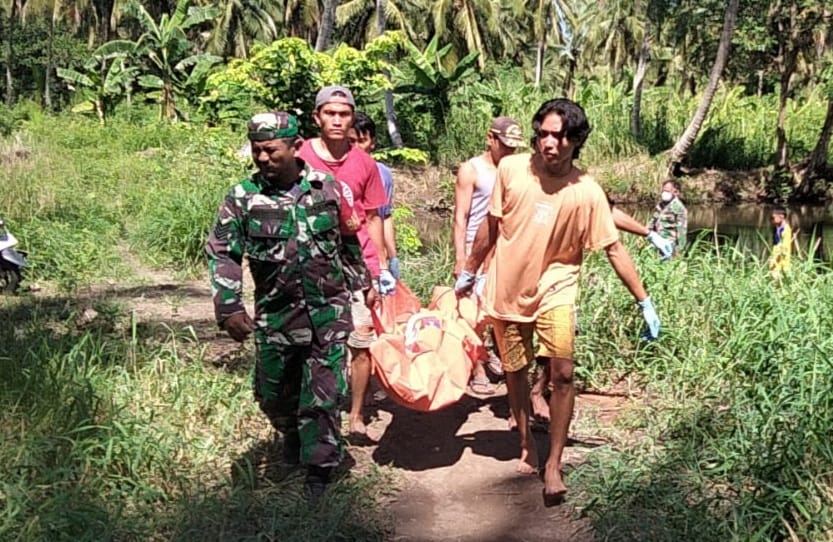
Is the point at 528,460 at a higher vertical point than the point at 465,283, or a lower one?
lower

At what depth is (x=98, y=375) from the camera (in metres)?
4.26

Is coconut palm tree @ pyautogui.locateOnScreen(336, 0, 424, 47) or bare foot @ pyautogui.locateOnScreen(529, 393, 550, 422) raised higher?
coconut palm tree @ pyautogui.locateOnScreen(336, 0, 424, 47)

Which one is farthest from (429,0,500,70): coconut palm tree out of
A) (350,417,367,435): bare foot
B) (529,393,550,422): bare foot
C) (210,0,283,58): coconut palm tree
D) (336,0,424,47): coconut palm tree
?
(350,417,367,435): bare foot

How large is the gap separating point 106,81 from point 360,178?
21.4 m

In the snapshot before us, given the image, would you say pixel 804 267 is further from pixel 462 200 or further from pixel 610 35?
pixel 610 35

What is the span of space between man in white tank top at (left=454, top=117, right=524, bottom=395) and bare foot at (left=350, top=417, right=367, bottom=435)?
1.07 meters

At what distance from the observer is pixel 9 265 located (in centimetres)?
693

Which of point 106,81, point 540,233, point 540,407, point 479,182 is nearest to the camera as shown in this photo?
point 540,233

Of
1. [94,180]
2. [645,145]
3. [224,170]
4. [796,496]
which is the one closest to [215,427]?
[796,496]

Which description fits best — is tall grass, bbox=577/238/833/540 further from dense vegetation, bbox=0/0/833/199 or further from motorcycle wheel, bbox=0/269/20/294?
dense vegetation, bbox=0/0/833/199

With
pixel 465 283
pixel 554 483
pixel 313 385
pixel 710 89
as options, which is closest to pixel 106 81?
pixel 710 89

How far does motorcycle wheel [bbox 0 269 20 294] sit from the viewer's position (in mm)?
6859

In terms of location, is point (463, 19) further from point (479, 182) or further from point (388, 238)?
point (388, 238)

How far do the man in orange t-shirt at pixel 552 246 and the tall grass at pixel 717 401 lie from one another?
46 cm
